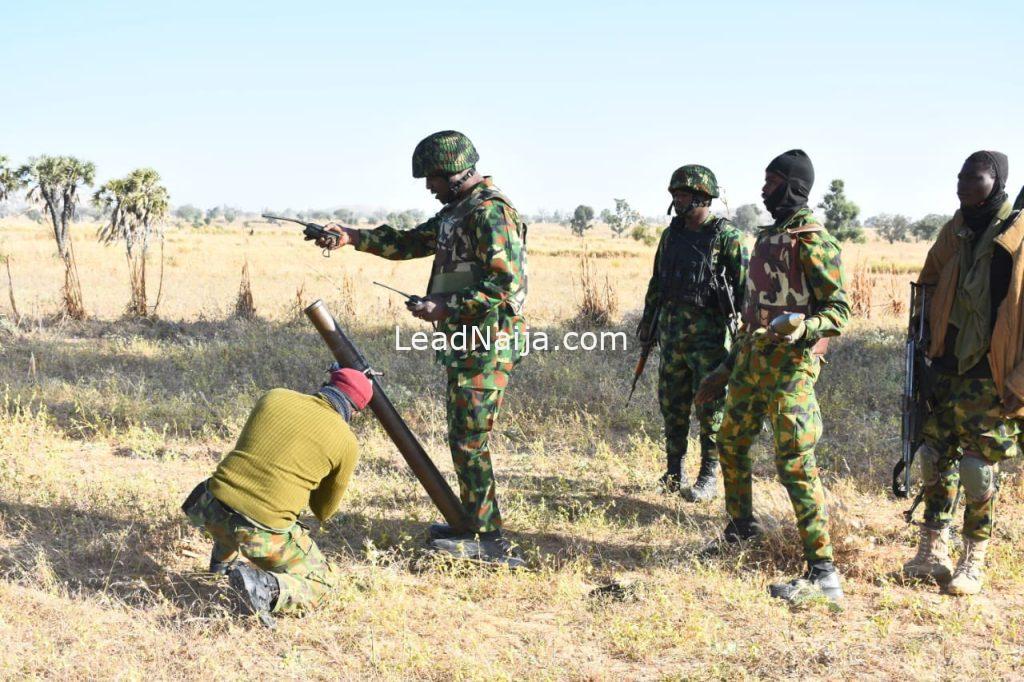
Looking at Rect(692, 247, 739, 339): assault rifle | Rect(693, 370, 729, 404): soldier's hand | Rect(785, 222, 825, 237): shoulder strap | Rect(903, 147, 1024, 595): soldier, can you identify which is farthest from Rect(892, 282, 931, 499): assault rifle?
Rect(692, 247, 739, 339): assault rifle

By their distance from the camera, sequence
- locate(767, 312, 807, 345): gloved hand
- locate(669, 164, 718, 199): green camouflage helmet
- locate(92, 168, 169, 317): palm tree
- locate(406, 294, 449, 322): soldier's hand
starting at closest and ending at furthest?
1. locate(767, 312, 807, 345): gloved hand
2. locate(406, 294, 449, 322): soldier's hand
3. locate(669, 164, 718, 199): green camouflage helmet
4. locate(92, 168, 169, 317): palm tree

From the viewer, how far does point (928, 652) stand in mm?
3307

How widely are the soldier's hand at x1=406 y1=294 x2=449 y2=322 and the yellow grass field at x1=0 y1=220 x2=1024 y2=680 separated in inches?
43.7

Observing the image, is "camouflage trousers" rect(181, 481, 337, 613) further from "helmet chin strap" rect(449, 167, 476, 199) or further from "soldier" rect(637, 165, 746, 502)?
"soldier" rect(637, 165, 746, 502)

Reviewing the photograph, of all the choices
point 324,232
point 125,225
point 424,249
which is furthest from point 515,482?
point 125,225

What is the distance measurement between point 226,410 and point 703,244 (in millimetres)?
3801

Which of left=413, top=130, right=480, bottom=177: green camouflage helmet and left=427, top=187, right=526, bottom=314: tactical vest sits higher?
left=413, top=130, right=480, bottom=177: green camouflage helmet

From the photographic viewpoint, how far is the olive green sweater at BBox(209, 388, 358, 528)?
3328 mm

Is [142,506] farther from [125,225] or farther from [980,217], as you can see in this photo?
[125,225]

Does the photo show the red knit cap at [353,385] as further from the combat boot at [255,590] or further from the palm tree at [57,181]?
the palm tree at [57,181]

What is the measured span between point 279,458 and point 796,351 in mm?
2183

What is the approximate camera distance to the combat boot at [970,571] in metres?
3.82

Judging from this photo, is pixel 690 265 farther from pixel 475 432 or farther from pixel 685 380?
pixel 475 432

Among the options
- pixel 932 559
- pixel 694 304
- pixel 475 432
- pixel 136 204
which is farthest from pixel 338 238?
pixel 136 204
